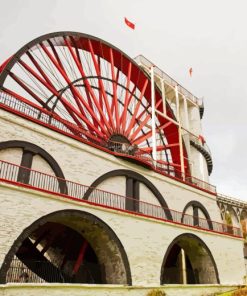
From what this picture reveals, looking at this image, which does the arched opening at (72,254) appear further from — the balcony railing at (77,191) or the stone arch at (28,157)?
the stone arch at (28,157)

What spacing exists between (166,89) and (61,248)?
65.2 ft

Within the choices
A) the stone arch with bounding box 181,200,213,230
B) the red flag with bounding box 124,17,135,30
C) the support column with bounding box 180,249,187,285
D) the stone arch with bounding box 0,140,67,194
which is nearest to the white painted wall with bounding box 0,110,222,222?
the stone arch with bounding box 0,140,67,194

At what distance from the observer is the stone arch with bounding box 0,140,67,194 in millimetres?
12945

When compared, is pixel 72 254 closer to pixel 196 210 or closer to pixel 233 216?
pixel 196 210

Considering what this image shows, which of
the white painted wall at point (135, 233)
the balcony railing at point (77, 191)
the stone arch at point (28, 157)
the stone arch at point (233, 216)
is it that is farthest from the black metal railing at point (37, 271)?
the stone arch at point (233, 216)

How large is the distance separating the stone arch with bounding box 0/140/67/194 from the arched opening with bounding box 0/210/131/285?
1915mm

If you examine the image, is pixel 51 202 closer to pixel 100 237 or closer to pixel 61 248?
pixel 100 237

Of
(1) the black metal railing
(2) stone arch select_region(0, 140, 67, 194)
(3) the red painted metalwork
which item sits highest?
(2) stone arch select_region(0, 140, 67, 194)

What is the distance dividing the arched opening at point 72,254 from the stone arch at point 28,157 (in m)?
1.91

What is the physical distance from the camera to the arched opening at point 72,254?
41.0ft

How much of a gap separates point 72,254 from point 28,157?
6.17m

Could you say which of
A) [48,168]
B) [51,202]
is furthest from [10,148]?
[51,202]

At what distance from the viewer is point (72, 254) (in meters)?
16.6

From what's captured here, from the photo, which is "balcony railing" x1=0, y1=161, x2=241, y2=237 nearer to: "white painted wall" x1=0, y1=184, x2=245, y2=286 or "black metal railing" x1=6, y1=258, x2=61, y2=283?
"white painted wall" x1=0, y1=184, x2=245, y2=286
